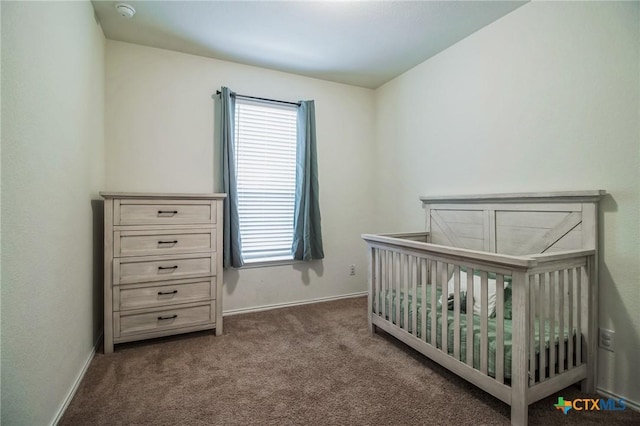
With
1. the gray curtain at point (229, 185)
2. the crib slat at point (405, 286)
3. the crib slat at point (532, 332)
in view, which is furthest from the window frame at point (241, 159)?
the crib slat at point (532, 332)

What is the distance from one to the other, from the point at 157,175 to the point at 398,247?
6.76 feet

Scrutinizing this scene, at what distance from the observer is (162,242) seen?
86.2 inches

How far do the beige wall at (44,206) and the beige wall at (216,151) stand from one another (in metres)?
0.52

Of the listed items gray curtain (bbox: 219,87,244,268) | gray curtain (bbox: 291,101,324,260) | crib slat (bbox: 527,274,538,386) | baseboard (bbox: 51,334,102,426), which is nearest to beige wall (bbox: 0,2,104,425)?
baseboard (bbox: 51,334,102,426)

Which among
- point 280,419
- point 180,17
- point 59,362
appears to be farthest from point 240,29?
point 280,419

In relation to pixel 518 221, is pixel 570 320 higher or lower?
lower

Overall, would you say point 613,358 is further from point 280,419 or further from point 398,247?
point 280,419

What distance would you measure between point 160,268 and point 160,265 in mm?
23

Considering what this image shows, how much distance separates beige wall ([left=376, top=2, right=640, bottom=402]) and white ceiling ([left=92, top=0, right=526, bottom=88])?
0.25 metres

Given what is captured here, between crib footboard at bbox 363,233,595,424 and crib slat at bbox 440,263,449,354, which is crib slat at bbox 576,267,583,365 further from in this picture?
crib slat at bbox 440,263,449,354

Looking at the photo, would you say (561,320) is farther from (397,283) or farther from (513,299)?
(397,283)

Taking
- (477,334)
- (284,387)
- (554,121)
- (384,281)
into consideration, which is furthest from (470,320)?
(554,121)

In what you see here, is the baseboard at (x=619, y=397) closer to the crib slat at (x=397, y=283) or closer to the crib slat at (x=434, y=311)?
the crib slat at (x=434, y=311)

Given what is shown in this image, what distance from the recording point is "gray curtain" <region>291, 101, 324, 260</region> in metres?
3.02
